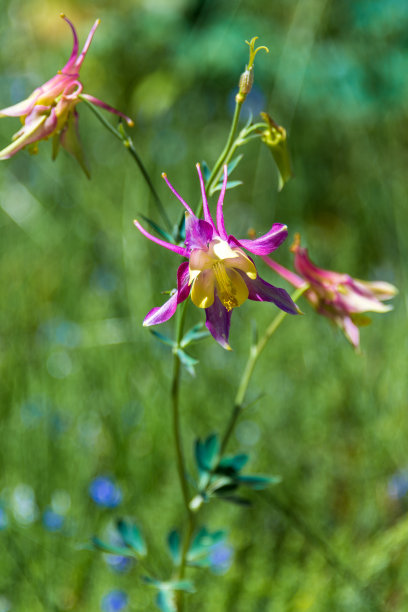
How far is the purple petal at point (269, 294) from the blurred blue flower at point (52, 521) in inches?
36.2

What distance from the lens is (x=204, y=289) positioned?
31.7 inches

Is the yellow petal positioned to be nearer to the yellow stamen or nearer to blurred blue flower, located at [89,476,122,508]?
the yellow stamen

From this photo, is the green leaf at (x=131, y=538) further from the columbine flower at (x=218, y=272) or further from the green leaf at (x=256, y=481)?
the columbine flower at (x=218, y=272)

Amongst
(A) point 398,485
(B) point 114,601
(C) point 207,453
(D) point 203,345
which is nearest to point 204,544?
(C) point 207,453

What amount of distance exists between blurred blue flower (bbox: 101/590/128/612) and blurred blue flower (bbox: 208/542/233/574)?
22 cm

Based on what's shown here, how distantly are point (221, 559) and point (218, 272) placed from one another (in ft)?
3.14

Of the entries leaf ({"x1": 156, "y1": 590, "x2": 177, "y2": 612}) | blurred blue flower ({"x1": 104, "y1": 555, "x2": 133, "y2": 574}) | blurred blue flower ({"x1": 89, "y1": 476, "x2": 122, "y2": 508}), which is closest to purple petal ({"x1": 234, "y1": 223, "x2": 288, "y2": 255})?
leaf ({"x1": 156, "y1": 590, "x2": 177, "y2": 612})

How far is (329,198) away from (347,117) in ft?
1.33

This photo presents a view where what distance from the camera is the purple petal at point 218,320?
2.70 feet

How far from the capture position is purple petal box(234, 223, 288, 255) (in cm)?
76

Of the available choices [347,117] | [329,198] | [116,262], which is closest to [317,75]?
[347,117]

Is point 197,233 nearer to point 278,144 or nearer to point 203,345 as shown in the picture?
point 278,144

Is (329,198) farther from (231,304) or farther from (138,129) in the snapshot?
(231,304)

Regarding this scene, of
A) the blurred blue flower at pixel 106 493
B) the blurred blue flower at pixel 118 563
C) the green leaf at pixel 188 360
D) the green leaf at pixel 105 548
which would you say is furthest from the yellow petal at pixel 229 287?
the blurred blue flower at pixel 118 563
